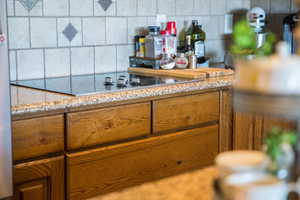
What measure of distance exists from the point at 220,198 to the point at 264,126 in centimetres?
162

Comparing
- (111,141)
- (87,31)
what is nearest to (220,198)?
(111,141)

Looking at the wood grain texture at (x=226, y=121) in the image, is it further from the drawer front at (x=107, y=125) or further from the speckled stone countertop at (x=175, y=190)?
the speckled stone countertop at (x=175, y=190)

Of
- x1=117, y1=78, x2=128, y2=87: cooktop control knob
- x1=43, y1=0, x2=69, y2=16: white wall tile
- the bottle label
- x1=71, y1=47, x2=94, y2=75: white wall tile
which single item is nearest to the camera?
x1=117, y1=78, x2=128, y2=87: cooktop control knob

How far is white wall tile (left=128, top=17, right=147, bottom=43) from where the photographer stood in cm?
275

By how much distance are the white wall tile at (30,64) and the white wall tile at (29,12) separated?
169 mm

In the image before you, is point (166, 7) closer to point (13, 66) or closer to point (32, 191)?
point (13, 66)

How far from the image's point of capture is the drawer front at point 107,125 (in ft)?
6.18

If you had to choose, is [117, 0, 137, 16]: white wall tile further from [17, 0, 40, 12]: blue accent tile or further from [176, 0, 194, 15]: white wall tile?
[17, 0, 40, 12]: blue accent tile

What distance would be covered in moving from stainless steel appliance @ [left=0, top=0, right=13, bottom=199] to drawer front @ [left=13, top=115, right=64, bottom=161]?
3.1 inches

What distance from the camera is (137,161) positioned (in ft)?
6.84

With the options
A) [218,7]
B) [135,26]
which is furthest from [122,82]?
[218,7]

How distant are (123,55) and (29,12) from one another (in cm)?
60

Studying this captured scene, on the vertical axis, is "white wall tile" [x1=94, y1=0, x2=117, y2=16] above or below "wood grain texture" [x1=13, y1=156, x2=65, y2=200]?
above

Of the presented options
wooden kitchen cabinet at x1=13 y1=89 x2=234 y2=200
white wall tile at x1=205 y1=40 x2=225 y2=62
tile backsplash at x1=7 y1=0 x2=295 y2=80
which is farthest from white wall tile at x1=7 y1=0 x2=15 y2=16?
white wall tile at x1=205 y1=40 x2=225 y2=62
